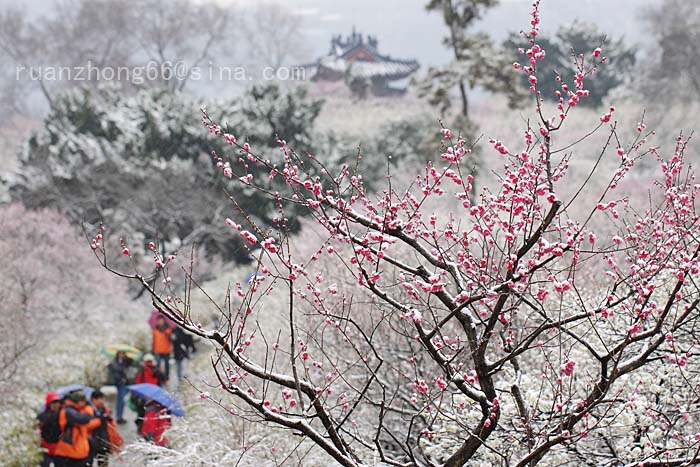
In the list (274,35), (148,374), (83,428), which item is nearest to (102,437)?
(83,428)

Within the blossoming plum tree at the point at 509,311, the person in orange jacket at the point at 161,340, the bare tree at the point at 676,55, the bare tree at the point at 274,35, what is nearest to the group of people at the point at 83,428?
the person in orange jacket at the point at 161,340

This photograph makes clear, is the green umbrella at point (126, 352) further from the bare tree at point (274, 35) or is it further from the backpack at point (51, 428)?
the bare tree at point (274, 35)

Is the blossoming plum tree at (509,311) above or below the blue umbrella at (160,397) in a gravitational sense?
above

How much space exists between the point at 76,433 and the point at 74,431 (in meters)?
0.02

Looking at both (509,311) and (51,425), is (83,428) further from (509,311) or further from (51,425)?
(509,311)

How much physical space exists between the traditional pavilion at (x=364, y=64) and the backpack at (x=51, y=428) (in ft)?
81.9

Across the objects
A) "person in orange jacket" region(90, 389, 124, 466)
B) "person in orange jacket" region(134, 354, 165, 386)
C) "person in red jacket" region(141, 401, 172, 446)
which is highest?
"person in orange jacket" region(134, 354, 165, 386)

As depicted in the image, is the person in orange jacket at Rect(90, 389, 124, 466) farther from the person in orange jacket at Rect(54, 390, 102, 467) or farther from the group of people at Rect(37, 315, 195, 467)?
the person in orange jacket at Rect(54, 390, 102, 467)

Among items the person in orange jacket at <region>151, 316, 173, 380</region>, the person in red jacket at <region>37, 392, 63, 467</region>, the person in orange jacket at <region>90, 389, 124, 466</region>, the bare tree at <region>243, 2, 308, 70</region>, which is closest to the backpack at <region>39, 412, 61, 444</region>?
the person in red jacket at <region>37, 392, 63, 467</region>

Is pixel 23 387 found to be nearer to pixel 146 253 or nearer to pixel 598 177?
pixel 146 253

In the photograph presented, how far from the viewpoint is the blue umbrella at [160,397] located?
638 centimetres

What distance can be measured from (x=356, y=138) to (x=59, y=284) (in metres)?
9.85

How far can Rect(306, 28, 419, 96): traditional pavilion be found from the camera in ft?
100

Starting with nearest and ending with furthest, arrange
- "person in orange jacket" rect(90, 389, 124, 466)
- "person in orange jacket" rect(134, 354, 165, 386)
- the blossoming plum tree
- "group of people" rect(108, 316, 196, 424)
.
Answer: the blossoming plum tree < "person in orange jacket" rect(90, 389, 124, 466) < "person in orange jacket" rect(134, 354, 165, 386) < "group of people" rect(108, 316, 196, 424)
